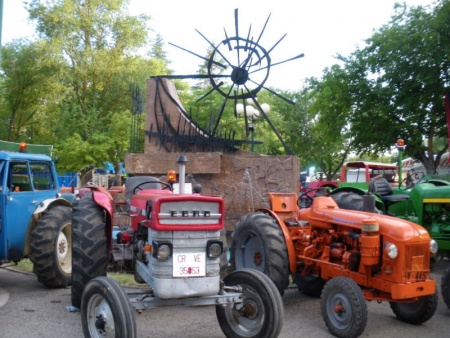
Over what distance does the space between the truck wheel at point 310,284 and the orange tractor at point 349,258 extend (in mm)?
17

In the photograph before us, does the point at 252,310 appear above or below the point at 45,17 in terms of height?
below

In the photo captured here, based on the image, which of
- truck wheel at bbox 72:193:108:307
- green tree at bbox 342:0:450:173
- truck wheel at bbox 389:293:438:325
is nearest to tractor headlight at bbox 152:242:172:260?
truck wheel at bbox 72:193:108:307

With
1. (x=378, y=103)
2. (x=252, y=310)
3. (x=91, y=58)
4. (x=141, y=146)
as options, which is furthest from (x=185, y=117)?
(x=91, y=58)

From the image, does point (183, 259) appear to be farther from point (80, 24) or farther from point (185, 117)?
point (80, 24)

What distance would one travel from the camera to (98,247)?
571 cm

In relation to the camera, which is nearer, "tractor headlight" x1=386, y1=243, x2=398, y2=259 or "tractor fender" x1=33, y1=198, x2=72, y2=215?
"tractor headlight" x1=386, y1=243, x2=398, y2=259

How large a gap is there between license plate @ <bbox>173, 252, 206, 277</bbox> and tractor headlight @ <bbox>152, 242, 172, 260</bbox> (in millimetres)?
71

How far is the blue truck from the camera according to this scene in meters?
7.16

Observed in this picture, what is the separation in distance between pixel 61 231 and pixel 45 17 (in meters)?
26.0

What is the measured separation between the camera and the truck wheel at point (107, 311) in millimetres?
3994

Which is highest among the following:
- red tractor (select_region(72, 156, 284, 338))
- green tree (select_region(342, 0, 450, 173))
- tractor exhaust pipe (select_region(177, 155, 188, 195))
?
green tree (select_region(342, 0, 450, 173))

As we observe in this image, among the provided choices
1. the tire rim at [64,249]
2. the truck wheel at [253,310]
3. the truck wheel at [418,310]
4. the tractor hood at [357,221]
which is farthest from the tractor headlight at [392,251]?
the tire rim at [64,249]

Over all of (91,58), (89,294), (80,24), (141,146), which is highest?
(80,24)

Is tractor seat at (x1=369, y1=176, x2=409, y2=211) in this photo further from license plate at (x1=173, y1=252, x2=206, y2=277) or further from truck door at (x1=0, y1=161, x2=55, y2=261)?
truck door at (x1=0, y1=161, x2=55, y2=261)
